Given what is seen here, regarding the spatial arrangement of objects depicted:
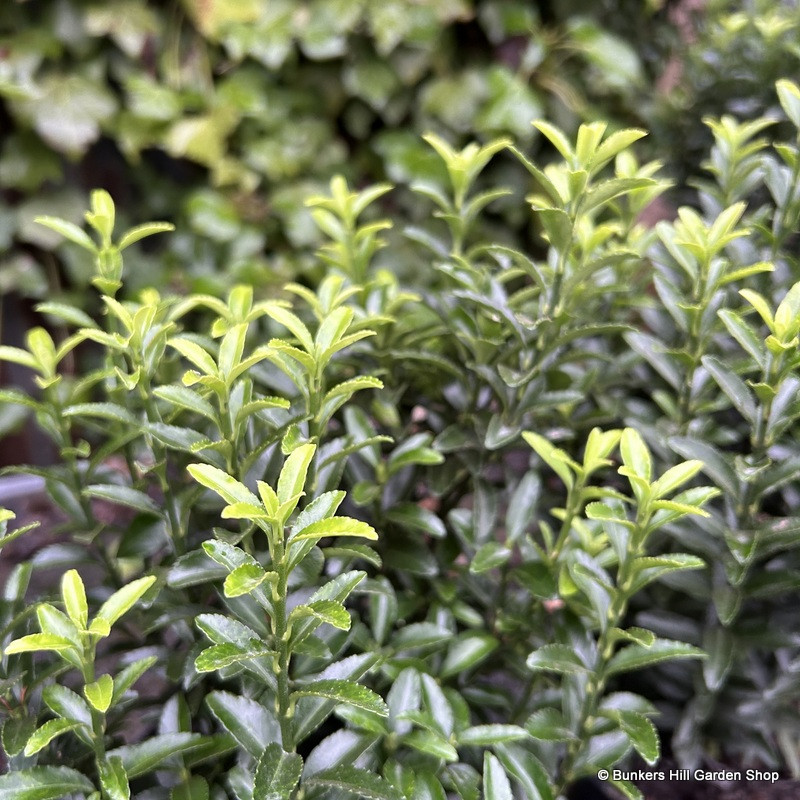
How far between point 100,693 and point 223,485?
0.23 m

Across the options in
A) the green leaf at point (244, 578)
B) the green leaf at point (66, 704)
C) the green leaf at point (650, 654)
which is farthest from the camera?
the green leaf at point (650, 654)

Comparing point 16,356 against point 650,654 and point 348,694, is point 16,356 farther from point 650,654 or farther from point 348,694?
point 650,654

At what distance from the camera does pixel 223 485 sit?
685 mm

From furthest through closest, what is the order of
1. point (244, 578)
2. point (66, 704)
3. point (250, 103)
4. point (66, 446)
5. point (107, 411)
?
point (250, 103) < point (66, 446) < point (107, 411) < point (66, 704) < point (244, 578)

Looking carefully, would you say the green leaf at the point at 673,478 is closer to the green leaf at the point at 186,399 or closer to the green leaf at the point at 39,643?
the green leaf at the point at 186,399

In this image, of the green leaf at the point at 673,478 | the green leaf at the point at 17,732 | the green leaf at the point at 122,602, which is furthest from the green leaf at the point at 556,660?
the green leaf at the point at 17,732

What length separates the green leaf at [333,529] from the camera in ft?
2.10

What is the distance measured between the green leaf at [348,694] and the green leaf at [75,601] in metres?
0.22

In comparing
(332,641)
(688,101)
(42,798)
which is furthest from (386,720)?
(688,101)

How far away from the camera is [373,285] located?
1.12 metres

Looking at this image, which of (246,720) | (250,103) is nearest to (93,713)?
(246,720)

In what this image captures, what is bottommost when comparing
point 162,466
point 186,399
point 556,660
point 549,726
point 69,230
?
point 549,726

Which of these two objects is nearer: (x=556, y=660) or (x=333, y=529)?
(x=333, y=529)

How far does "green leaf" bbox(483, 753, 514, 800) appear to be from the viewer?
0.77m
